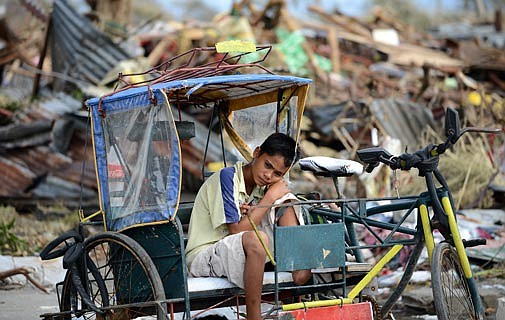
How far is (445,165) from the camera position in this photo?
1106cm

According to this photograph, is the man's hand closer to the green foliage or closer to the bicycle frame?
the bicycle frame

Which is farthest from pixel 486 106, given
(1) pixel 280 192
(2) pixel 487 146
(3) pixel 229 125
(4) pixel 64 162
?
(1) pixel 280 192

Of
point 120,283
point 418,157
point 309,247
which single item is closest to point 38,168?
point 120,283

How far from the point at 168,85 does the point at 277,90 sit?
4.04ft

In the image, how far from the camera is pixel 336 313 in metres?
4.98

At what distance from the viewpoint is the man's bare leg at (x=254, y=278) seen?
480 centimetres

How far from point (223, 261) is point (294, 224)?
1.76 feet

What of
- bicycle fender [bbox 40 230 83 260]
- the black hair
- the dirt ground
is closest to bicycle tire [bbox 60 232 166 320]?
bicycle fender [bbox 40 230 83 260]

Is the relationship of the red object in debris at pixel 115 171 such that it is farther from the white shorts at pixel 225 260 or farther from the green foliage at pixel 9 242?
the green foliage at pixel 9 242

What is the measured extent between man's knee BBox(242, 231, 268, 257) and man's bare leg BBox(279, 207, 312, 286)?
297 mm

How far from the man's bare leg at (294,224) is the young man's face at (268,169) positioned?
0.70 feet

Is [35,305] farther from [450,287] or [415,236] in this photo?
[450,287]

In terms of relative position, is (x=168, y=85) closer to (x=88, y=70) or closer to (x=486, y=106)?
(x=486, y=106)

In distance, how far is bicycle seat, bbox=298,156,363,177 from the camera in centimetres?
539
